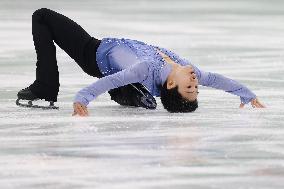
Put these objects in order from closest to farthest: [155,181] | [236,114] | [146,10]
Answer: [155,181] → [236,114] → [146,10]

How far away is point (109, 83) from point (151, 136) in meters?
0.67

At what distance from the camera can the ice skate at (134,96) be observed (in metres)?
7.00

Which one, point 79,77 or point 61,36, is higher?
point 61,36

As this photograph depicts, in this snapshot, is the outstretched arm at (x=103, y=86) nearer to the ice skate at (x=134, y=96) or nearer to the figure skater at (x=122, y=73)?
the figure skater at (x=122, y=73)

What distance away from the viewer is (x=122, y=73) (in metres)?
6.49

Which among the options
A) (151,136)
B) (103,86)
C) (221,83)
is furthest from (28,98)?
(151,136)

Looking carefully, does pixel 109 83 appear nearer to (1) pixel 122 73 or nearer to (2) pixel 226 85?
(1) pixel 122 73

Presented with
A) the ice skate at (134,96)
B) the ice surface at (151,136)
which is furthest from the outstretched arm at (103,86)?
the ice skate at (134,96)

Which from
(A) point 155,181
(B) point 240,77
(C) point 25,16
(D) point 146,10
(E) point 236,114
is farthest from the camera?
(D) point 146,10

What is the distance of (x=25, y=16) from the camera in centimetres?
1741

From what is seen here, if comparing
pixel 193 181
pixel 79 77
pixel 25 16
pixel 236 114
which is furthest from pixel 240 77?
pixel 25 16

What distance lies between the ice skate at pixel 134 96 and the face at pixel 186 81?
1.45ft

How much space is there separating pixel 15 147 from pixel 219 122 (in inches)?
61.1

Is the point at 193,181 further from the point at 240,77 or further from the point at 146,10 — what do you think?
the point at 146,10
